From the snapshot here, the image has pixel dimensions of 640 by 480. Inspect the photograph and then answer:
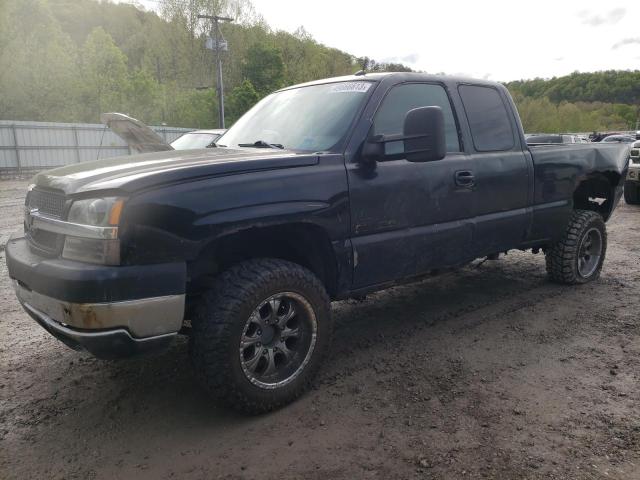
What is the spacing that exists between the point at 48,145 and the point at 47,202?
24932 millimetres

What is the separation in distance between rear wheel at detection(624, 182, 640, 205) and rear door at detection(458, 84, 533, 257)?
861 cm

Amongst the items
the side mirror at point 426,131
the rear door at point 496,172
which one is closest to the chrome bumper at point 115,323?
the side mirror at point 426,131

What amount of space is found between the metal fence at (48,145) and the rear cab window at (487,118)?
21.0 meters

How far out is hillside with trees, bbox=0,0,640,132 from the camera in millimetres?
33281

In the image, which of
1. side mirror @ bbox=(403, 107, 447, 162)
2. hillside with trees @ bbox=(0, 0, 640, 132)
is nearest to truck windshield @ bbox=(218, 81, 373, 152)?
side mirror @ bbox=(403, 107, 447, 162)

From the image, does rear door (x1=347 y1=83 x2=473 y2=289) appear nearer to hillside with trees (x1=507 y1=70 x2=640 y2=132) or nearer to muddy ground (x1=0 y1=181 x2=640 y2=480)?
muddy ground (x1=0 y1=181 x2=640 y2=480)

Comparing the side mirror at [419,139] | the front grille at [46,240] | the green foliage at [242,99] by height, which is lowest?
the front grille at [46,240]

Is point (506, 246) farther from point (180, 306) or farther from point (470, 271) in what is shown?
point (180, 306)

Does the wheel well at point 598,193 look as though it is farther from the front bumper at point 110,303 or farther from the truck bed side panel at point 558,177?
the front bumper at point 110,303

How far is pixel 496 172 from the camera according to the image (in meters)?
4.12

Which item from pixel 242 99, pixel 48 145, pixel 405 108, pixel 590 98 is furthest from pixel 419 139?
pixel 590 98

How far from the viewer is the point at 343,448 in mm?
2541

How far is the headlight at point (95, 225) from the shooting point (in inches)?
93.4

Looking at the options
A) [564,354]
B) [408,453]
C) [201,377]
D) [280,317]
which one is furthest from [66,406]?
[564,354]
